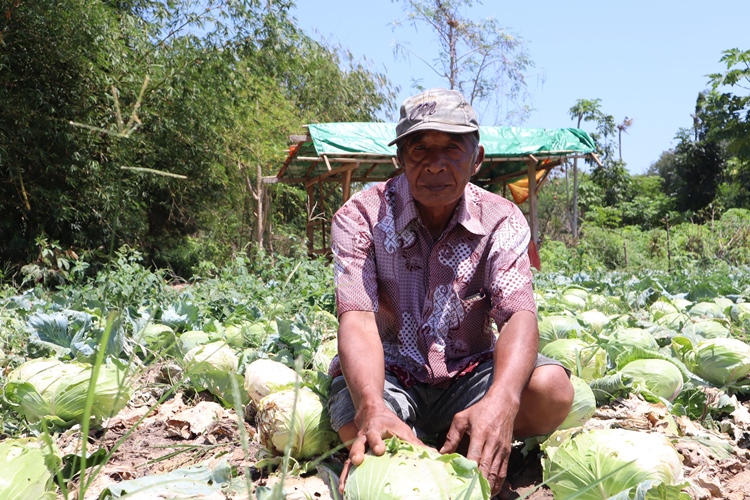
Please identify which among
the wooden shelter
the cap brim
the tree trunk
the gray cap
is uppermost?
the wooden shelter

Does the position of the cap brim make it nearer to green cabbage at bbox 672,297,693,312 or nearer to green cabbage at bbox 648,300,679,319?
green cabbage at bbox 648,300,679,319

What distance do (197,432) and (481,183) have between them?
11.6 m

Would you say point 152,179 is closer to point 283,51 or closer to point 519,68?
point 283,51

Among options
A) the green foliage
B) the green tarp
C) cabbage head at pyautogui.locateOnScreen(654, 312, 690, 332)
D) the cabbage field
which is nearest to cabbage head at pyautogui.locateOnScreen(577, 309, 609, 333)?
the cabbage field

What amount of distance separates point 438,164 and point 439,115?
0.53 ft

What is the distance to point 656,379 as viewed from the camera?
8.51 feet

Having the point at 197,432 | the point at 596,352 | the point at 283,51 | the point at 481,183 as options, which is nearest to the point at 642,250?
the point at 481,183

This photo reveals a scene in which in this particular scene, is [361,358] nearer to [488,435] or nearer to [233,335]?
[488,435]

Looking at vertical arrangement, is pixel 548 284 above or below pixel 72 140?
below

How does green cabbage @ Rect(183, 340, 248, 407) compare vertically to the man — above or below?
below

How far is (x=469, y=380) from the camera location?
2.19 m

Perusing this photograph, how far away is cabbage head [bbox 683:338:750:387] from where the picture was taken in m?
2.78

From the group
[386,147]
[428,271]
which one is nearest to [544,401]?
[428,271]

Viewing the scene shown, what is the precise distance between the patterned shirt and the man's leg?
0.28 metres
